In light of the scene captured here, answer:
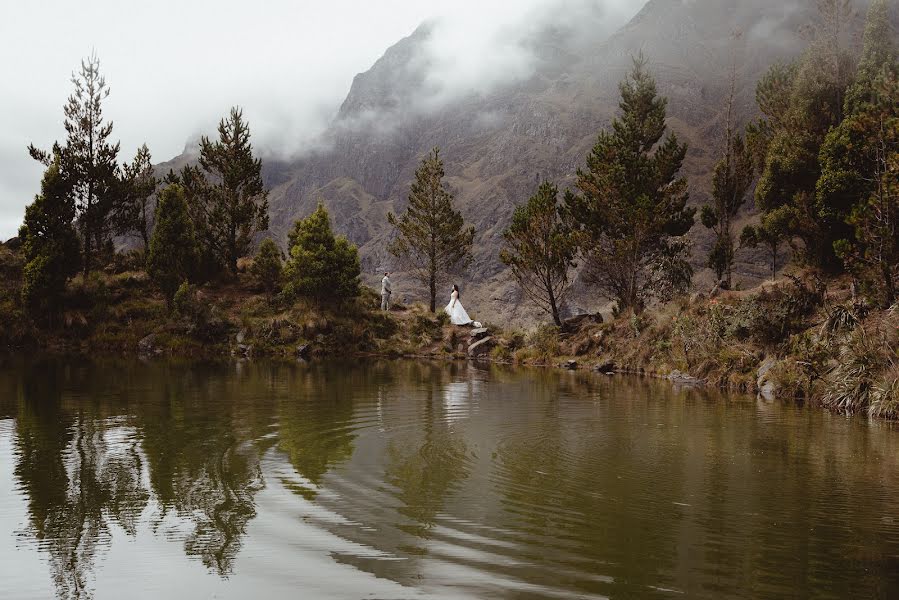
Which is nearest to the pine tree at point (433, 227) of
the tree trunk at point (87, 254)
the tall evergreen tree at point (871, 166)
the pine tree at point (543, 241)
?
the pine tree at point (543, 241)

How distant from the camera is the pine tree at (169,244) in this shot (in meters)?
36.9

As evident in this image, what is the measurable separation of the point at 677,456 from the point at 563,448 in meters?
1.49

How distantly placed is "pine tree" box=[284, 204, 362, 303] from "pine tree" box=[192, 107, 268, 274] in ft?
17.4

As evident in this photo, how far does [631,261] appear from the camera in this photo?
3350 centimetres

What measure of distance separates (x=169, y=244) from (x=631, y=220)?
2426 cm

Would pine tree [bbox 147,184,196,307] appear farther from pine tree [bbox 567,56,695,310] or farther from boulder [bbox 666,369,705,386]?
boulder [bbox 666,369,705,386]

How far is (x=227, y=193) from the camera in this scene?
43.0 metres

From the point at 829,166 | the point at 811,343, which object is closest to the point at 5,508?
the point at 811,343

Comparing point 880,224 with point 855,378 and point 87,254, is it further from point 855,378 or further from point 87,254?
point 87,254

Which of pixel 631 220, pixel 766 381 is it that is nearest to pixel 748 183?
pixel 631 220

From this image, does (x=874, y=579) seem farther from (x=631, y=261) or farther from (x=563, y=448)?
(x=631, y=261)

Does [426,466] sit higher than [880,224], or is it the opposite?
[880,224]

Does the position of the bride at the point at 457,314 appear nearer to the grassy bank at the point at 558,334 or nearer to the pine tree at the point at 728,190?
the grassy bank at the point at 558,334

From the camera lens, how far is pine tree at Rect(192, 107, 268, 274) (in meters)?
42.8
